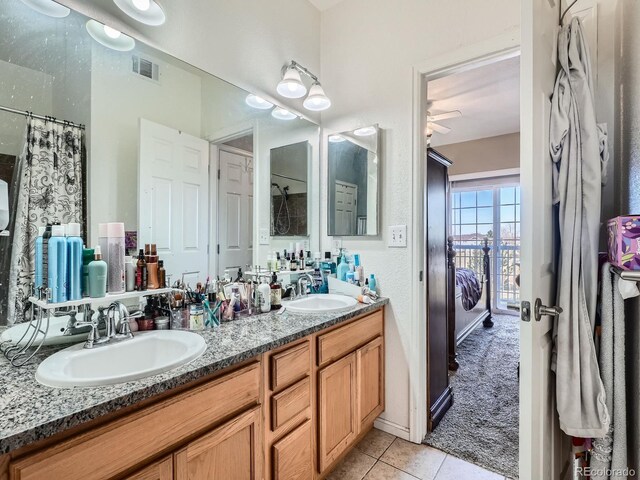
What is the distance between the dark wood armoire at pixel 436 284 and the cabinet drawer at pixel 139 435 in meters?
1.35

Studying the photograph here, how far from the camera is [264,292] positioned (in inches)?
64.9

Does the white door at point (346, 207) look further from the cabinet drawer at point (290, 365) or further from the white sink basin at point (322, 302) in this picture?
the cabinet drawer at point (290, 365)

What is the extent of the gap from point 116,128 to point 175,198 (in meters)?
0.36

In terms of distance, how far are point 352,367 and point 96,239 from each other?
1301 millimetres

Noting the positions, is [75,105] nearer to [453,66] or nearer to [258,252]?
[258,252]

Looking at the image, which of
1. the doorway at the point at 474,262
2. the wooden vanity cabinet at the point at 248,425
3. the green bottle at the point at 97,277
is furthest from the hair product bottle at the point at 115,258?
the doorway at the point at 474,262

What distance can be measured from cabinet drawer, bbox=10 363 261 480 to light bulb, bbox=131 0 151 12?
4.80 feet

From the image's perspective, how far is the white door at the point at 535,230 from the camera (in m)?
1.02

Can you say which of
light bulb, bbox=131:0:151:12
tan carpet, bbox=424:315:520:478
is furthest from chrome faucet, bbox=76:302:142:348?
tan carpet, bbox=424:315:520:478

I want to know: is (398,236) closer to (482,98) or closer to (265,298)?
(265,298)

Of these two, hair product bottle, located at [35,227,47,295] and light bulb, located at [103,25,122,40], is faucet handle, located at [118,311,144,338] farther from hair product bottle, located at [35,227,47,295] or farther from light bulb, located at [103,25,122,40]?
light bulb, located at [103,25,122,40]

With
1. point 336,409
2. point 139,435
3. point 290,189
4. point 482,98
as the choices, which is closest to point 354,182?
point 290,189

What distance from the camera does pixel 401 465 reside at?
1694 millimetres

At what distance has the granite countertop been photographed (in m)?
0.64
